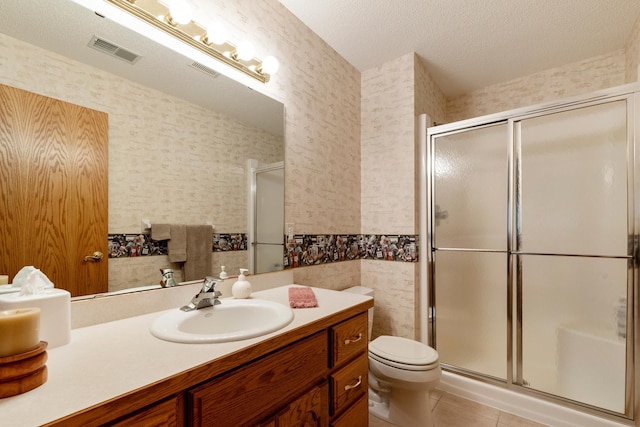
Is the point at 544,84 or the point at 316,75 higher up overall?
the point at 544,84

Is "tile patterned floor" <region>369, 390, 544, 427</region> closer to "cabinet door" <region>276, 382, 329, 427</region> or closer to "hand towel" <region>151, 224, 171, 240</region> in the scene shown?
"cabinet door" <region>276, 382, 329, 427</region>

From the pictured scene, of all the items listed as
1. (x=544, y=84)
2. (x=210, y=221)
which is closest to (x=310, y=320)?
(x=210, y=221)

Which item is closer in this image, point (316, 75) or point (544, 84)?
point (316, 75)

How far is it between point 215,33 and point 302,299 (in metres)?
1.22

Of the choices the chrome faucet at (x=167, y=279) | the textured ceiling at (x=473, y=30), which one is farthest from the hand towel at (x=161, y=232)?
the textured ceiling at (x=473, y=30)

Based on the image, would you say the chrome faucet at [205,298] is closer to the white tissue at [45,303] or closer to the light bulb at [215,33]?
the white tissue at [45,303]

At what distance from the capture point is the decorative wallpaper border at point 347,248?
1.77m

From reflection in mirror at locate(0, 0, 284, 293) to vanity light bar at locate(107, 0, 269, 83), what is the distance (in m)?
0.08

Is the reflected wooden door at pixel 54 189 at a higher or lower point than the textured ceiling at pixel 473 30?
lower

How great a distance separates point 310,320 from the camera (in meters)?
0.98

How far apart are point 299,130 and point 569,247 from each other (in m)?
1.77

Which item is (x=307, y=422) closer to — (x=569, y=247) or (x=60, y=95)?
(x=60, y=95)

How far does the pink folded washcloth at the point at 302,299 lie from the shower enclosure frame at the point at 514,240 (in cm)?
123

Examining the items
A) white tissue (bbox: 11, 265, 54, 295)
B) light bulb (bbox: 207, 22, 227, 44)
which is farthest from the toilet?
light bulb (bbox: 207, 22, 227, 44)
